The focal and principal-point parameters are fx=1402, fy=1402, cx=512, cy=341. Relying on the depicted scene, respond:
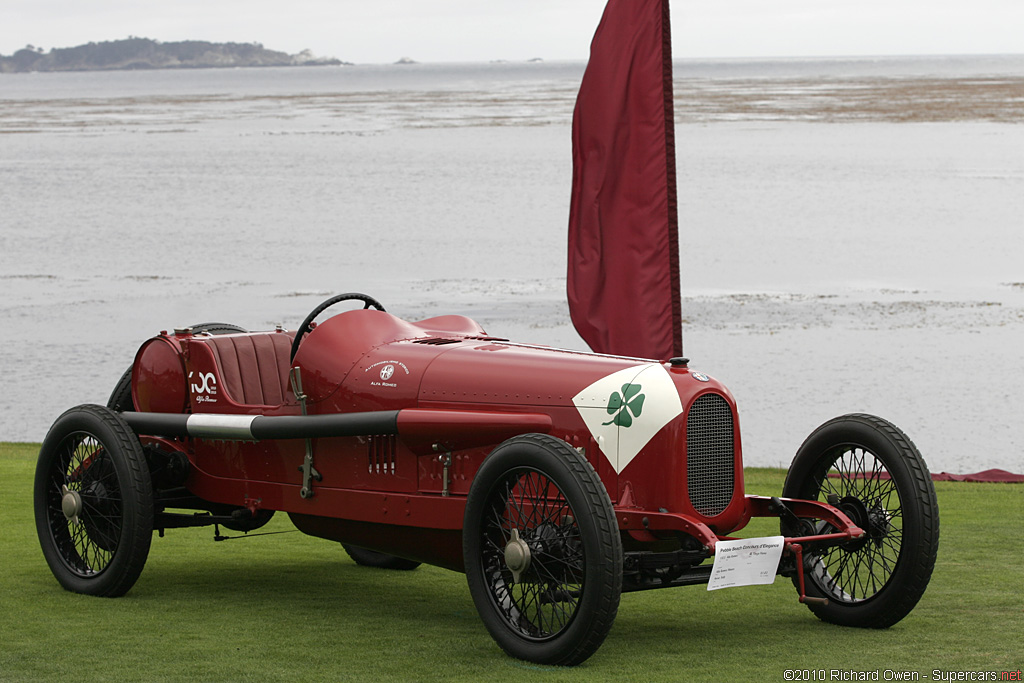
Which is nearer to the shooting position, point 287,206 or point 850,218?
point 850,218

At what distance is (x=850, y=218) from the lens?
3675 cm

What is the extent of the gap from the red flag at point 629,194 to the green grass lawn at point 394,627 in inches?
61.4

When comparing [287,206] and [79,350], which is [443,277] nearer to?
[79,350]

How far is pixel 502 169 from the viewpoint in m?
49.8

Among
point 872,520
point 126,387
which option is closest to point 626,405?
point 872,520

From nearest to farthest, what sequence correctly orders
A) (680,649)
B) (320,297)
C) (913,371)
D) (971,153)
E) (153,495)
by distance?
(680,649), (153,495), (913,371), (320,297), (971,153)

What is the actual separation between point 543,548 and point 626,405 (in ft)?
2.33

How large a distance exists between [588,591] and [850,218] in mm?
32836

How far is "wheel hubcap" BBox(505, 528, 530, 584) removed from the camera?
5555 mm

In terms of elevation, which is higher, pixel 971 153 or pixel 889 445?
pixel 889 445

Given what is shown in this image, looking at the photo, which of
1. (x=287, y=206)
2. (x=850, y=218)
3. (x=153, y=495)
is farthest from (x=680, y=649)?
(x=287, y=206)

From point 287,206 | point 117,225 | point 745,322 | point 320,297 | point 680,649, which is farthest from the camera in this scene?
point 287,206

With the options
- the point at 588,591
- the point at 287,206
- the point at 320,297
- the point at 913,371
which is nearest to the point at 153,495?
the point at 588,591

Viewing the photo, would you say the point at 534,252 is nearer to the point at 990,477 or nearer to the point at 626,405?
the point at 990,477
